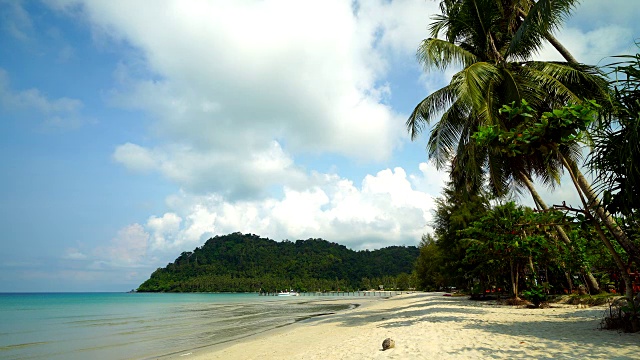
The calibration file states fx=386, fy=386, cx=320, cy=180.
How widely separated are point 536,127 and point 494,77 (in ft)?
17.2

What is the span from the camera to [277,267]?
134000mm

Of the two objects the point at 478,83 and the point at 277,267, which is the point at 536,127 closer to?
the point at 478,83

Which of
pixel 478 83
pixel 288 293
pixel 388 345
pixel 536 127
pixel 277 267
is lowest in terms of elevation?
pixel 388 345

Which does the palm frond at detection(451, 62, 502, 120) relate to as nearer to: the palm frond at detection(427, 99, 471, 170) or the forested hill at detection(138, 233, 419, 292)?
the palm frond at detection(427, 99, 471, 170)

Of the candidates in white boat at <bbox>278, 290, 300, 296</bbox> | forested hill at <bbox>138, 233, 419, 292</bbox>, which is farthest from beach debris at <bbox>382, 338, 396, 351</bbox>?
white boat at <bbox>278, 290, 300, 296</bbox>

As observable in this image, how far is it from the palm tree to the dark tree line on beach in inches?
1.4

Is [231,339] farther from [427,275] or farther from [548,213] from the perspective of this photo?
[427,275]

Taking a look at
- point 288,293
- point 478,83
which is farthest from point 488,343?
point 288,293

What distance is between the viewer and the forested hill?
122 m

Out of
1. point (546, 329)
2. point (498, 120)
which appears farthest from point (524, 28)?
point (546, 329)

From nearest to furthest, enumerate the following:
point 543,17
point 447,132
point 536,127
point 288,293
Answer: point 536,127 → point 543,17 → point 447,132 → point 288,293

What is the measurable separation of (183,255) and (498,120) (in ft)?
524

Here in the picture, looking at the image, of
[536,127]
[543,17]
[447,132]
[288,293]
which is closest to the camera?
[536,127]

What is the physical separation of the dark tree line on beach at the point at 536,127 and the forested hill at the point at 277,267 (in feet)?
303
